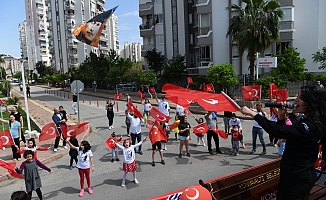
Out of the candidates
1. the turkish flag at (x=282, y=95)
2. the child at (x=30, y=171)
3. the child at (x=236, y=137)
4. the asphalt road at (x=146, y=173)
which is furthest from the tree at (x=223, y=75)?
the child at (x=30, y=171)

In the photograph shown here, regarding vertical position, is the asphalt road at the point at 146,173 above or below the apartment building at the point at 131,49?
below

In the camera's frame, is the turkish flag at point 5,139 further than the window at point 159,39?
No

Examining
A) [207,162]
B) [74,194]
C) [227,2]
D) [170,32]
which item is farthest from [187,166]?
[170,32]

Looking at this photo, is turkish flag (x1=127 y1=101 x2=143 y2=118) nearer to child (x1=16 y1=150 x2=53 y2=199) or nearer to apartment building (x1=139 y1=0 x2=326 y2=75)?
child (x1=16 y1=150 x2=53 y2=199)

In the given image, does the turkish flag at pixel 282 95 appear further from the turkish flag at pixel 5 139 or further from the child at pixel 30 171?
the turkish flag at pixel 5 139

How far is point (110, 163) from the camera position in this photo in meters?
9.98

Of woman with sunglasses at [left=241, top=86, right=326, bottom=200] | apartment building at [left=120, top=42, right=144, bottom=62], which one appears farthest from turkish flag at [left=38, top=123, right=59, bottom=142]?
apartment building at [left=120, top=42, right=144, bottom=62]

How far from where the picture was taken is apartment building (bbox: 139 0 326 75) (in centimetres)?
2758

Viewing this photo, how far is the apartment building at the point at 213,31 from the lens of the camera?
90.5 feet

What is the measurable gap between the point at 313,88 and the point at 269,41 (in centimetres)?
2197

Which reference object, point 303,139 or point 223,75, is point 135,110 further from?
point 223,75

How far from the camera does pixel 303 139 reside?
9.45ft

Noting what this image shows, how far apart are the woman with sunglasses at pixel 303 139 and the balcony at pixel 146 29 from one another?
127 feet

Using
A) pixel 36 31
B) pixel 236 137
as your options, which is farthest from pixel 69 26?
pixel 236 137
